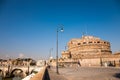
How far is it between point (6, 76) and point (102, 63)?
45.1 metres

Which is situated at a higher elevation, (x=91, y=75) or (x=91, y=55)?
(x=91, y=55)

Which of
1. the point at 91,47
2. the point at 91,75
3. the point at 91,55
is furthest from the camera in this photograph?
the point at 91,47

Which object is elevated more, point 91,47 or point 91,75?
point 91,47

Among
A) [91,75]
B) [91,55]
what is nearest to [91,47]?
[91,55]

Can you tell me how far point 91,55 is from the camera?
167ft

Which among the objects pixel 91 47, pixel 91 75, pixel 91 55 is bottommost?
pixel 91 75

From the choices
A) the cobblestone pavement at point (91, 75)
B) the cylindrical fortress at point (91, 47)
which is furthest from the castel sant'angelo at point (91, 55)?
the cobblestone pavement at point (91, 75)

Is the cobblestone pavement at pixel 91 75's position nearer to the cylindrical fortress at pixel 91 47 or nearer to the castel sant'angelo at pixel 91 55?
the castel sant'angelo at pixel 91 55

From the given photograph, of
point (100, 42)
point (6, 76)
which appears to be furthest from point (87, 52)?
point (6, 76)

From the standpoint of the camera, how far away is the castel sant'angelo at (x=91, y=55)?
46.1 m

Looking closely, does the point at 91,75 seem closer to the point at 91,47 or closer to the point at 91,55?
the point at 91,55

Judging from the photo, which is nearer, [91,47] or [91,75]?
[91,75]

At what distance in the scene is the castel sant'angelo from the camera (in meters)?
46.1

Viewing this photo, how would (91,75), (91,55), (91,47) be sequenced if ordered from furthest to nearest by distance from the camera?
(91,47) → (91,55) → (91,75)
